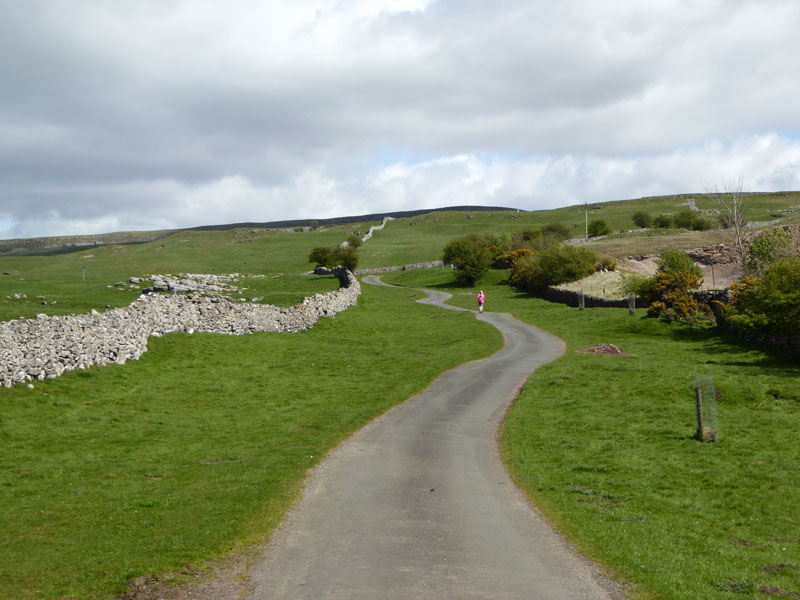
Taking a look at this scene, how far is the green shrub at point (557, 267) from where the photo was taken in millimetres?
79812

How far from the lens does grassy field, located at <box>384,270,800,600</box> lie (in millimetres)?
12655

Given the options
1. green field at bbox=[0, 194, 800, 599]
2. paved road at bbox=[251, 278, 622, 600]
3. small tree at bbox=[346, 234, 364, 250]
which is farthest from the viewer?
small tree at bbox=[346, 234, 364, 250]

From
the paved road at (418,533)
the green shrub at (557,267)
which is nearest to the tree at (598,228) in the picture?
the green shrub at (557,267)

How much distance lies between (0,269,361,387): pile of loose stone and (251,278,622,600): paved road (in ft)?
46.1

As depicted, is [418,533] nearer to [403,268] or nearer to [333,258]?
[333,258]

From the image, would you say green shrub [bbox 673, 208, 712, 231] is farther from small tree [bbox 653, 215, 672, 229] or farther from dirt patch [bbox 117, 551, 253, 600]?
dirt patch [bbox 117, 551, 253, 600]

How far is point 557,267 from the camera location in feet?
266

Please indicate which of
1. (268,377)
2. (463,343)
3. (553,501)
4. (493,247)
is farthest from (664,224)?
(553,501)

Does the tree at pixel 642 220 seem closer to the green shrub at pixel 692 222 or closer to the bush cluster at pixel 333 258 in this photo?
the green shrub at pixel 692 222

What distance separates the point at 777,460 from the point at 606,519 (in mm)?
9127

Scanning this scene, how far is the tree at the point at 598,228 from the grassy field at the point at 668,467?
421 feet

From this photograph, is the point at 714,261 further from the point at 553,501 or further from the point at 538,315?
the point at 553,501

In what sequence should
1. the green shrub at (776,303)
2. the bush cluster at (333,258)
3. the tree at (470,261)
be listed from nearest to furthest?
1. the green shrub at (776,303)
2. the tree at (470,261)
3. the bush cluster at (333,258)

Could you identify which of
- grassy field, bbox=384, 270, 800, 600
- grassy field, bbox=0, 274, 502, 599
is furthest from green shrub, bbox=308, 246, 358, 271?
grassy field, bbox=384, 270, 800, 600
